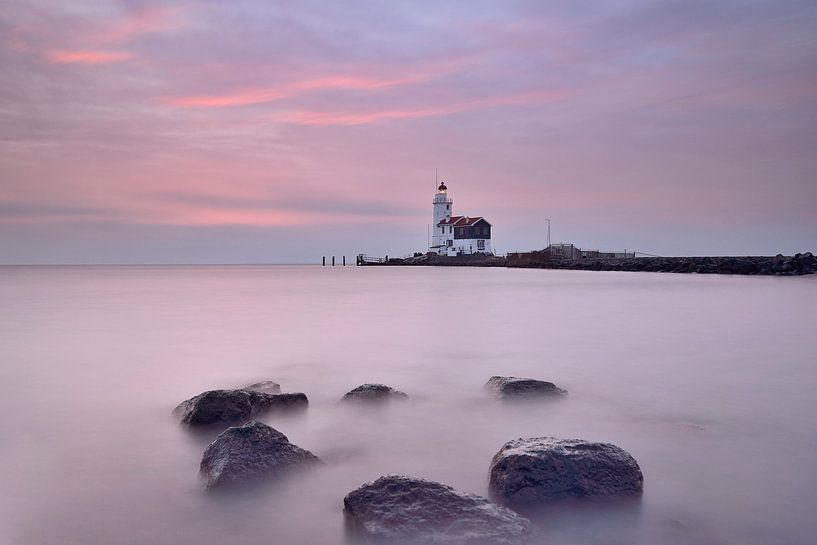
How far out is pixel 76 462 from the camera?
155 inches

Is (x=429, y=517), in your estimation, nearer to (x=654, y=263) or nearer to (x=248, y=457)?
(x=248, y=457)

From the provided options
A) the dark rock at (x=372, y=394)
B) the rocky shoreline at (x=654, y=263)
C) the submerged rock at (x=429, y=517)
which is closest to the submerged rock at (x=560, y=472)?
the submerged rock at (x=429, y=517)

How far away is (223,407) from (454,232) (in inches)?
3084

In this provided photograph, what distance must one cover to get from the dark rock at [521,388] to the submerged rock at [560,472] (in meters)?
2.08

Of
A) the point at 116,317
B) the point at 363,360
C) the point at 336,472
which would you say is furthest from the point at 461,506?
the point at 116,317

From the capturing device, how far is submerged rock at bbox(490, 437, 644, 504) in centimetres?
305

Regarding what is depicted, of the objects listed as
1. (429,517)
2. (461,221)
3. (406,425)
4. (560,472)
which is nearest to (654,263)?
(461,221)

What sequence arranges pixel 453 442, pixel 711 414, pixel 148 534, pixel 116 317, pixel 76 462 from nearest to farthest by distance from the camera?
pixel 148 534 < pixel 76 462 < pixel 453 442 < pixel 711 414 < pixel 116 317

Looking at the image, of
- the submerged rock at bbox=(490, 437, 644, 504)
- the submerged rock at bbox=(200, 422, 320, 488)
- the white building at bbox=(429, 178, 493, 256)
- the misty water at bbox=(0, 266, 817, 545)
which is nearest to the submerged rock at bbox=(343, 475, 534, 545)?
the misty water at bbox=(0, 266, 817, 545)

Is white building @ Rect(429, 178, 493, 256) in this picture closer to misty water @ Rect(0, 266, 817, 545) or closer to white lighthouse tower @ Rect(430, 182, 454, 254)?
white lighthouse tower @ Rect(430, 182, 454, 254)

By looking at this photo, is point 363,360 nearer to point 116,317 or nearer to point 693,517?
point 693,517

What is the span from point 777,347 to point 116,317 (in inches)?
575

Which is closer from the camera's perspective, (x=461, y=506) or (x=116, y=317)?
(x=461, y=506)

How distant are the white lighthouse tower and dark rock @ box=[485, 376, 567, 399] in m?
78.1
